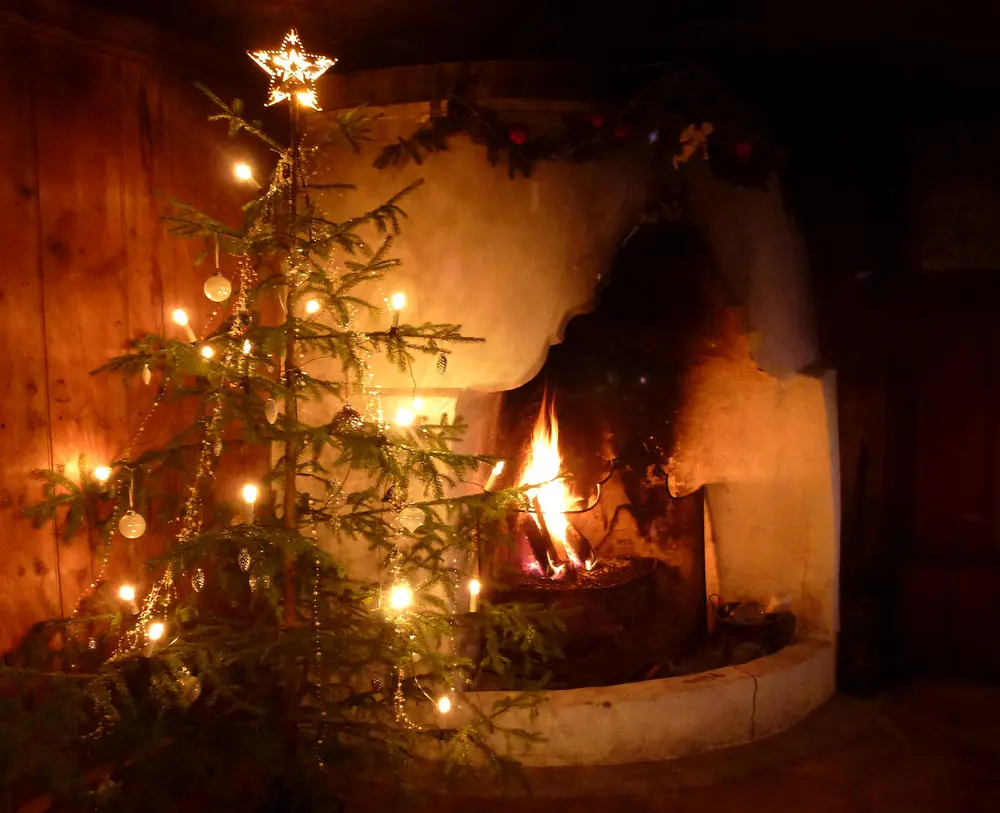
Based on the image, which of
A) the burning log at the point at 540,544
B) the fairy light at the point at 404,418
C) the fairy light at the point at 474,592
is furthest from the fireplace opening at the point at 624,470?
the fairy light at the point at 404,418

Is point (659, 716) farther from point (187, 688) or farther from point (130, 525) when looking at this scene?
point (130, 525)

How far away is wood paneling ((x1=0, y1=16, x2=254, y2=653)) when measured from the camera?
8.05 feet

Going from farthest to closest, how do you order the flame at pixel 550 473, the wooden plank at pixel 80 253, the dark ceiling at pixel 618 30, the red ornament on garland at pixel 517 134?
the flame at pixel 550 473, the red ornament on garland at pixel 517 134, the dark ceiling at pixel 618 30, the wooden plank at pixel 80 253

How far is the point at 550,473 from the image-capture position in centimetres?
396

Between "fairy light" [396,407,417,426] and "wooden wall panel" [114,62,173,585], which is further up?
"wooden wall panel" [114,62,173,585]

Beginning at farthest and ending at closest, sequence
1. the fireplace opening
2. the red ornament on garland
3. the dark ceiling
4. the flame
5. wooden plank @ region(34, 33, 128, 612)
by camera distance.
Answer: the flame < the fireplace opening < the red ornament on garland < the dark ceiling < wooden plank @ region(34, 33, 128, 612)

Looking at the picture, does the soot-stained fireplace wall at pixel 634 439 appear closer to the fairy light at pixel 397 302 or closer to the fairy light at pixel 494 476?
the fairy light at pixel 494 476

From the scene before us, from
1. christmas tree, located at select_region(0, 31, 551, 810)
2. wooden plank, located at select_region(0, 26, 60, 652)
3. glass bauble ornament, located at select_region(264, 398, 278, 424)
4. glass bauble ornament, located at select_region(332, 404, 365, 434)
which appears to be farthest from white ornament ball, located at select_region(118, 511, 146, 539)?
glass bauble ornament, located at select_region(332, 404, 365, 434)

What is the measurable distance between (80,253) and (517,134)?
1.61 meters

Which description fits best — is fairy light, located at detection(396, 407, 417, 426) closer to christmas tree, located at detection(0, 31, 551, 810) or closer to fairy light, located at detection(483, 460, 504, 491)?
christmas tree, located at detection(0, 31, 551, 810)

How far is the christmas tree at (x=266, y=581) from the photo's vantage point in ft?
7.48

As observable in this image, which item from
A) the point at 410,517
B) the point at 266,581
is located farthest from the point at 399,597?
the point at 266,581

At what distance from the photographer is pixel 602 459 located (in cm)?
409

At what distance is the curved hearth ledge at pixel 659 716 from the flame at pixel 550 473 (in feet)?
2.72
